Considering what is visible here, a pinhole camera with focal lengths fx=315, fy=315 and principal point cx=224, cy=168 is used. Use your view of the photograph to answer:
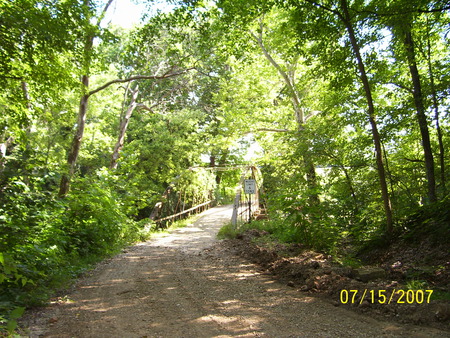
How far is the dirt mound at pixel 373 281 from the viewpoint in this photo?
11.5 feet

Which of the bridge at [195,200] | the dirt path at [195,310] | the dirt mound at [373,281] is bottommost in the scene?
the dirt path at [195,310]

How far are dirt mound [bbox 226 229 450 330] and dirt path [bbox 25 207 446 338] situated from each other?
0.21 m

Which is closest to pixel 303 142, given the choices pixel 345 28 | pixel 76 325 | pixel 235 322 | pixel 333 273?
pixel 345 28

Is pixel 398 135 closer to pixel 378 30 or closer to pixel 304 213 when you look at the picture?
pixel 378 30

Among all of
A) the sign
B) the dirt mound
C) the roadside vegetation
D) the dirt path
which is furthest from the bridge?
the dirt path

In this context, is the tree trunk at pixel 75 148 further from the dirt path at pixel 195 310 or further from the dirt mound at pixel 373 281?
the dirt mound at pixel 373 281

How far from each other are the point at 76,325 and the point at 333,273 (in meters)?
3.60

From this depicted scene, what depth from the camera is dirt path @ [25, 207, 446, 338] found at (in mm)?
3350

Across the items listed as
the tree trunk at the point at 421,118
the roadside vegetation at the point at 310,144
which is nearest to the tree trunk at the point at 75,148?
the roadside vegetation at the point at 310,144

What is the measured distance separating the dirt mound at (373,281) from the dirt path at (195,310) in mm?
214

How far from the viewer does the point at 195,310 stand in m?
4.03

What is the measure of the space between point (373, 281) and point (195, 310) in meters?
2.60
